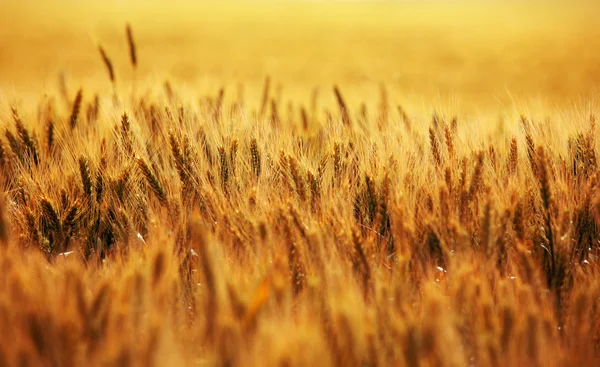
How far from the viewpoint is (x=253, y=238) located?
1.25 meters

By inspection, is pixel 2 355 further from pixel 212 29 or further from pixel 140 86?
pixel 212 29

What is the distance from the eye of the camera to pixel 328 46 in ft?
38.4

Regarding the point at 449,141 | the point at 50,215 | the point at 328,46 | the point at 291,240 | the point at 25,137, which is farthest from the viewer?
the point at 328,46

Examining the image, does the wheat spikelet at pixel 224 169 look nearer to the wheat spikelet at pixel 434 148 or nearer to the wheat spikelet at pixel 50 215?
the wheat spikelet at pixel 50 215

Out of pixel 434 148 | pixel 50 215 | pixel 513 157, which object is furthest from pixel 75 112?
pixel 513 157

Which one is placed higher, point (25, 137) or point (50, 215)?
point (25, 137)

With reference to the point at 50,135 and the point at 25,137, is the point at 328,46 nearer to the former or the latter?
the point at 50,135

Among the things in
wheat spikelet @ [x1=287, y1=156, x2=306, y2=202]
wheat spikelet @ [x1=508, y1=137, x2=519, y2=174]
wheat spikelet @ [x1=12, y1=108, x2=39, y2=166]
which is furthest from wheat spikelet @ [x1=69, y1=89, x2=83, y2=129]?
wheat spikelet @ [x1=508, y1=137, x2=519, y2=174]

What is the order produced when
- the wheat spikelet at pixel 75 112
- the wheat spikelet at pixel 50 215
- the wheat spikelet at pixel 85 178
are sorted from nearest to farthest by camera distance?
1. the wheat spikelet at pixel 50 215
2. the wheat spikelet at pixel 85 178
3. the wheat spikelet at pixel 75 112

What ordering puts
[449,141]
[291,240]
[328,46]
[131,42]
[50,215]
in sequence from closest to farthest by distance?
[291,240] < [50,215] < [449,141] < [131,42] < [328,46]

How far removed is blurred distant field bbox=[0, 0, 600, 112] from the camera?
Answer: 7578mm

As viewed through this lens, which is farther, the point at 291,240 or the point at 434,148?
the point at 434,148

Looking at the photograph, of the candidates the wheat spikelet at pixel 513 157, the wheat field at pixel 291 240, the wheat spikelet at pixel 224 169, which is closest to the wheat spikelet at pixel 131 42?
the wheat field at pixel 291 240

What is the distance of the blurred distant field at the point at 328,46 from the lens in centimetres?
758
